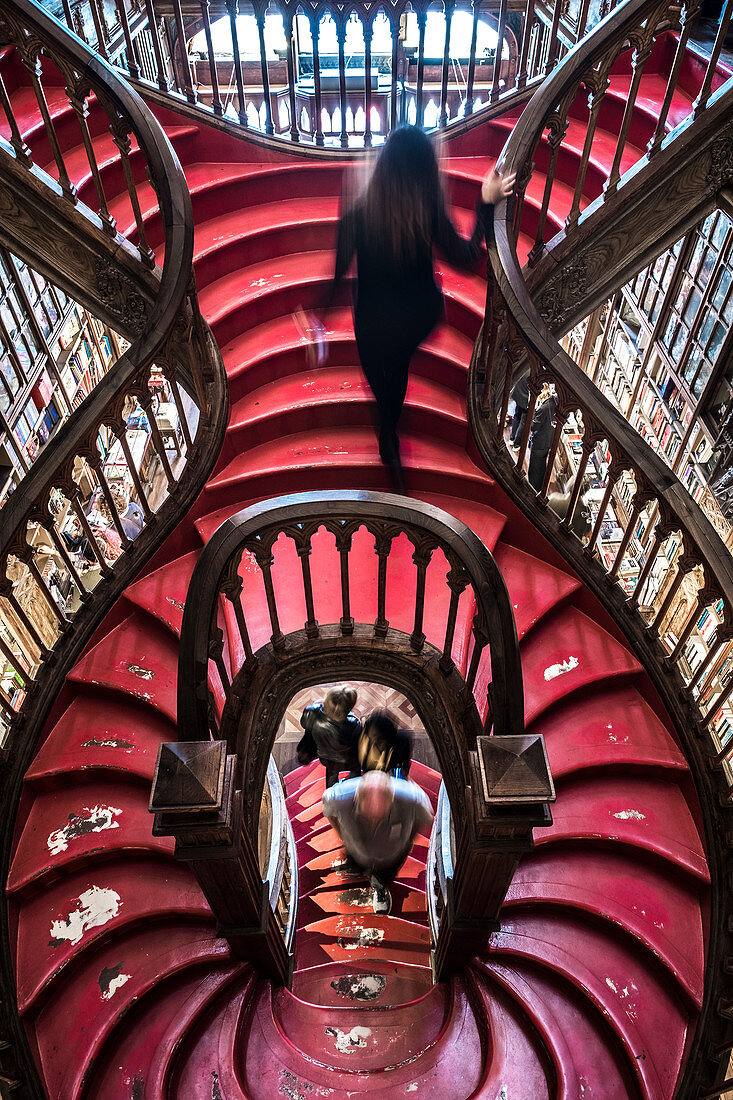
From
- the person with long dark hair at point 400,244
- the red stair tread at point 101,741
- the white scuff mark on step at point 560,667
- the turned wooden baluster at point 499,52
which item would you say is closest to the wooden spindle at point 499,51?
the turned wooden baluster at point 499,52

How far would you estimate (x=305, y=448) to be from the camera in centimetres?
345

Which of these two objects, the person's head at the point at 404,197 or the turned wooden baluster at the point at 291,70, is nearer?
the person's head at the point at 404,197

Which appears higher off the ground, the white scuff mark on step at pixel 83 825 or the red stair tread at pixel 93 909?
the white scuff mark on step at pixel 83 825

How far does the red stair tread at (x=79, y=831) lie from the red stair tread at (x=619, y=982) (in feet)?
4.75

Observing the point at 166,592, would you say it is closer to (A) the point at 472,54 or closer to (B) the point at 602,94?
(B) the point at 602,94

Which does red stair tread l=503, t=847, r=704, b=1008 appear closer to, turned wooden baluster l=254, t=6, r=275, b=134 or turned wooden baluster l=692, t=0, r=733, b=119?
turned wooden baluster l=692, t=0, r=733, b=119

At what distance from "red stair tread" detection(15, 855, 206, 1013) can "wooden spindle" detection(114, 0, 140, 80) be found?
3.74 m

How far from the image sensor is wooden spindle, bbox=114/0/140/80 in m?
3.35

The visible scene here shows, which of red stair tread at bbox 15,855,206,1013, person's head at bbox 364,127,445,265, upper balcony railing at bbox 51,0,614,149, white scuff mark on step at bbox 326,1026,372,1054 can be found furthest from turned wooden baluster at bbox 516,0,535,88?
white scuff mark on step at bbox 326,1026,372,1054

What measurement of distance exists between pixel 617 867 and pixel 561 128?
2848mm

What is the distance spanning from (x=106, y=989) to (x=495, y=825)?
1623mm

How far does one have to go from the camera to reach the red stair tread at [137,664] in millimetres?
2920

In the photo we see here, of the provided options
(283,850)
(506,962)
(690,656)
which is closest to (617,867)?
(506,962)

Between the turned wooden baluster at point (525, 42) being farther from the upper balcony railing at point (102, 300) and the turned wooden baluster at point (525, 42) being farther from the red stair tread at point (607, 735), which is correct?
the red stair tread at point (607, 735)
